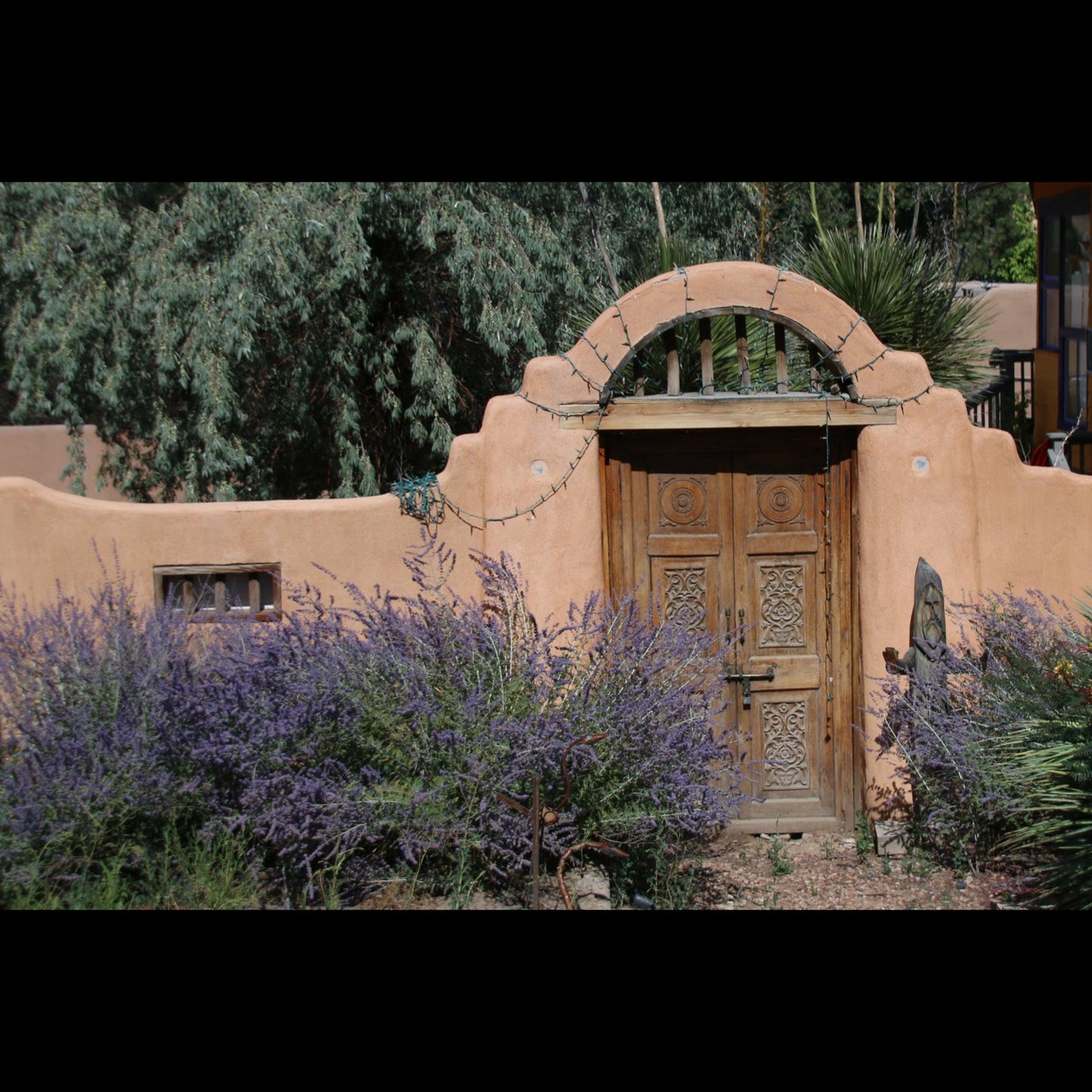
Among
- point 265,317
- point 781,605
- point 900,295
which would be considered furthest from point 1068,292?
point 265,317

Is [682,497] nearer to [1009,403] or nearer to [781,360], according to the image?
[781,360]

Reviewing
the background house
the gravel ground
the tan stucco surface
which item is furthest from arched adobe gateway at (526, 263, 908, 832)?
the tan stucco surface

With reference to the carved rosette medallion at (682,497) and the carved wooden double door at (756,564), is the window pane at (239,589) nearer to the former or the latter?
the carved wooden double door at (756,564)

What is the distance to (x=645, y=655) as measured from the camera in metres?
5.85

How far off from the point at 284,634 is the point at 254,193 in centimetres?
396

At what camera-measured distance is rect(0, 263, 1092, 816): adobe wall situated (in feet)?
20.4

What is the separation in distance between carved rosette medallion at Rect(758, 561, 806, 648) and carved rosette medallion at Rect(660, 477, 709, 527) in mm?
474

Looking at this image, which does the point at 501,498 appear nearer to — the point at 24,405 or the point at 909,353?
the point at 909,353

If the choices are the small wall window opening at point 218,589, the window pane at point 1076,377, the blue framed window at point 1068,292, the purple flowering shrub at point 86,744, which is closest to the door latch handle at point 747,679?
the small wall window opening at point 218,589

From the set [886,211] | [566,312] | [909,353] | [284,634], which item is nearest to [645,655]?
[284,634]

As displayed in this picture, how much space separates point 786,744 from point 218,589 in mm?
3139

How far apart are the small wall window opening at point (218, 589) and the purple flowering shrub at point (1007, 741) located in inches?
126

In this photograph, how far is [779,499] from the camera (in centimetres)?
668

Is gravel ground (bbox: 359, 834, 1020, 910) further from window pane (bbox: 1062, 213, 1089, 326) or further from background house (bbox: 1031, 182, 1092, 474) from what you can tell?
window pane (bbox: 1062, 213, 1089, 326)
